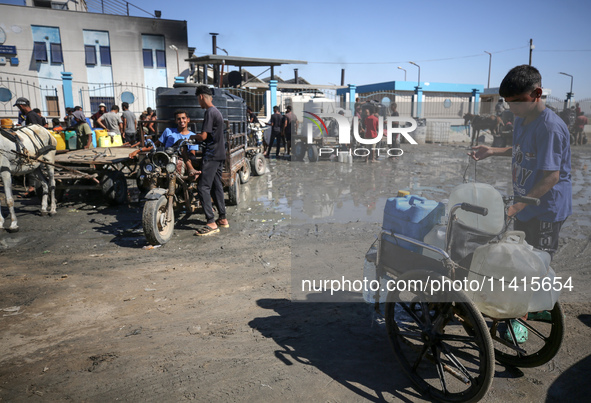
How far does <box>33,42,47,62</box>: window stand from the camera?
25766 millimetres

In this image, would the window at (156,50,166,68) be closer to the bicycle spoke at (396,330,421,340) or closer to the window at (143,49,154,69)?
the window at (143,49,154,69)

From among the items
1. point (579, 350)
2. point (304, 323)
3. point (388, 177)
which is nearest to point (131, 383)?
point (304, 323)

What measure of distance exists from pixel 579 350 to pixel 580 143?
24.1 meters

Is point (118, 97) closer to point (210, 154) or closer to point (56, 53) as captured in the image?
point (56, 53)

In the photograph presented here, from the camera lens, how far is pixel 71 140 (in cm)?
1163

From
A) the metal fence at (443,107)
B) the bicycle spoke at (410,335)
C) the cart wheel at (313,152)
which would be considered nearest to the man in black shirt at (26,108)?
the cart wheel at (313,152)

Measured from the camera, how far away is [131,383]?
2.83 meters

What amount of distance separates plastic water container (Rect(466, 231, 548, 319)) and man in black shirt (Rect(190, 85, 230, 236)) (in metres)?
4.54

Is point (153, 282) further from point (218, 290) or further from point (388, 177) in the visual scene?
point (388, 177)

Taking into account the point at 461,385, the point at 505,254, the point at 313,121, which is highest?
the point at 313,121

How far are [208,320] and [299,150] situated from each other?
1206 cm

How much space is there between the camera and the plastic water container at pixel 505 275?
2.36 m

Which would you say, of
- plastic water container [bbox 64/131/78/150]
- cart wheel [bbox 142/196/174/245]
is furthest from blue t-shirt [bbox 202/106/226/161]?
plastic water container [bbox 64/131/78/150]

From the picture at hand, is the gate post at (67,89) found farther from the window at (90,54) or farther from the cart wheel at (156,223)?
the cart wheel at (156,223)
